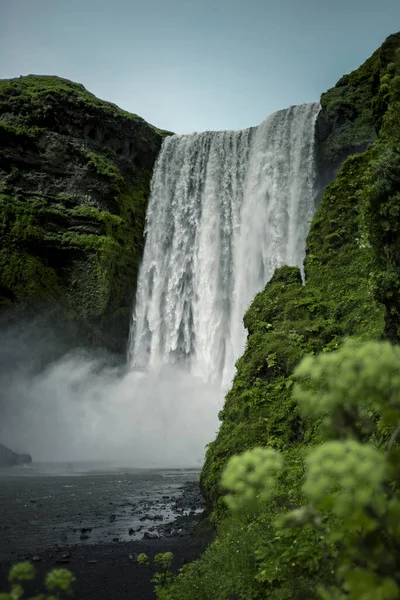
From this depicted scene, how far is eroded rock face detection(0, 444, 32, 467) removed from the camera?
2439 cm

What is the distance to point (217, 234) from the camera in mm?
34344

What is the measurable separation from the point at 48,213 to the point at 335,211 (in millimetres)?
23334

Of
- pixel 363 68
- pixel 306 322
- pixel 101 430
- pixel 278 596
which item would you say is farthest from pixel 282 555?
pixel 363 68

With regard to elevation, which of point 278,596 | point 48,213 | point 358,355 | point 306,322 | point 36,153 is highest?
point 36,153

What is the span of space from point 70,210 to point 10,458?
17484 mm

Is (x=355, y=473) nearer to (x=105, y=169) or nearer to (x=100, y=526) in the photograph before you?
(x=100, y=526)

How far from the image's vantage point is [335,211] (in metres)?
15.3

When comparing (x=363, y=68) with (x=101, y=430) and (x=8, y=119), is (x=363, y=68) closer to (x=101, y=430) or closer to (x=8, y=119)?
(x=8, y=119)

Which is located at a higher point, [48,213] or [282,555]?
[48,213]

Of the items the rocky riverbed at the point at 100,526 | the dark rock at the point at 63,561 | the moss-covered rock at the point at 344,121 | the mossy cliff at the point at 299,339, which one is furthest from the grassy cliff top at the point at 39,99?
the dark rock at the point at 63,561

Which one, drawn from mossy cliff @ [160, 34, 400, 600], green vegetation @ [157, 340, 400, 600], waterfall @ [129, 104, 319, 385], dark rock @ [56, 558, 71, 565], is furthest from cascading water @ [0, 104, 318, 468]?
green vegetation @ [157, 340, 400, 600]

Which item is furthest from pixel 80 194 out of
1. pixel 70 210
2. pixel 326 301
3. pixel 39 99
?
pixel 326 301

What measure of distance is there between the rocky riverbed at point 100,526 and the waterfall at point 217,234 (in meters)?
13.7

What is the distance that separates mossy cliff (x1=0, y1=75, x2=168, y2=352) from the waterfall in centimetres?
207
